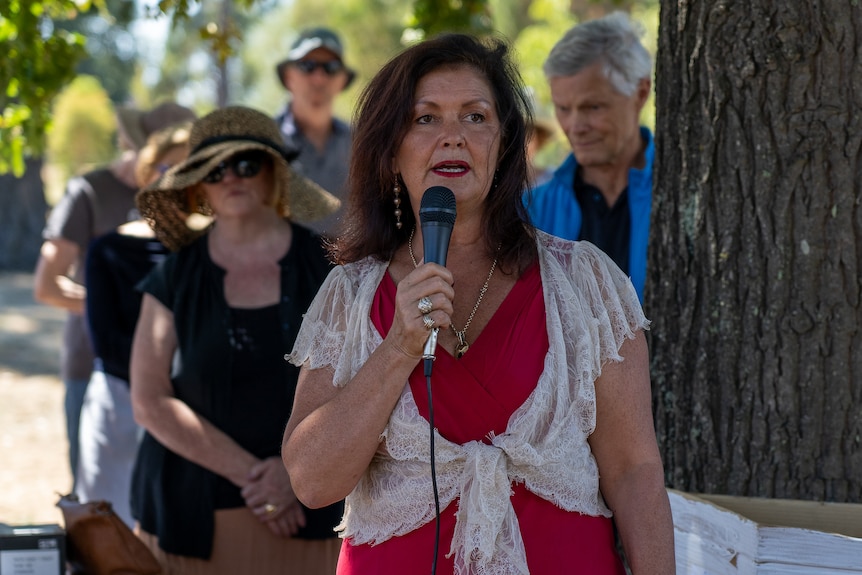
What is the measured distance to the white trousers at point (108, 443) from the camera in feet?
17.5

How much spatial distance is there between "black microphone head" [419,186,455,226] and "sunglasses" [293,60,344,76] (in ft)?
15.7

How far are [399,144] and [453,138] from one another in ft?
0.51

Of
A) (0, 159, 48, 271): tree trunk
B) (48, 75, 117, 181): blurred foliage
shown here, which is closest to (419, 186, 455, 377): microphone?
(0, 159, 48, 271): tree trunk

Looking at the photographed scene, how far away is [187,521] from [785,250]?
2.27 m

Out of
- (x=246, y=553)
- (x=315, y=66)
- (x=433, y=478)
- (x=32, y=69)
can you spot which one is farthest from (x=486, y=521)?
(x=315, y=66)

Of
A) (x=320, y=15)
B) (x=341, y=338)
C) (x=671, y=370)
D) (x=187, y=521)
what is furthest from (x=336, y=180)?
(x=320, y=15)

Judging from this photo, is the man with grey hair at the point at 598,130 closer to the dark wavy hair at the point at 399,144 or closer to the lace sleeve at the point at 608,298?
the dark wavy hair at the point at 399,144

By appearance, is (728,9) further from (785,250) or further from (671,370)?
(671,370)

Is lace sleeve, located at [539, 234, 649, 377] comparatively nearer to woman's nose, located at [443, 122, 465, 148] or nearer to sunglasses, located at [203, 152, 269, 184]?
woman's nose, located at [443, 122, 465, 148]

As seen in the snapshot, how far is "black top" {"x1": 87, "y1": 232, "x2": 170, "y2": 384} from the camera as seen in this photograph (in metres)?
4.90

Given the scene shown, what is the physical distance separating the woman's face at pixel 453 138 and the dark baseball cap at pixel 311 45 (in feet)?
14.7

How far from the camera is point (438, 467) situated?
8.08 ft

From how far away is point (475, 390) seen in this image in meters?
2.47

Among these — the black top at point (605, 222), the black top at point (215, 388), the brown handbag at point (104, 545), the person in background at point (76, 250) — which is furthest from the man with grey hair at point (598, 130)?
the person in background at point (76, 250)
